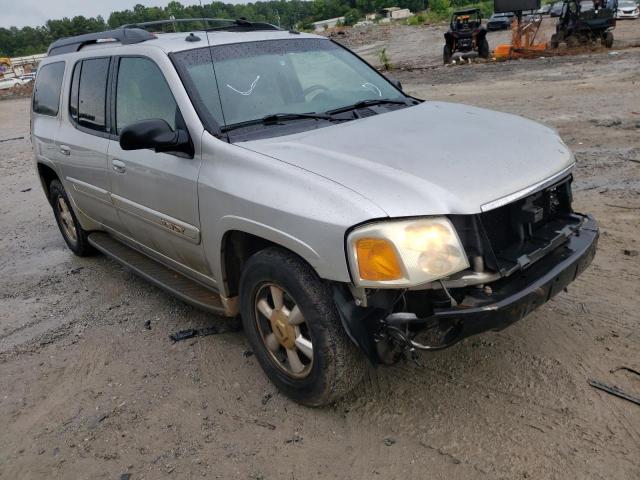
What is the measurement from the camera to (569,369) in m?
3.11

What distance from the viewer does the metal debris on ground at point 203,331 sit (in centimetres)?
394

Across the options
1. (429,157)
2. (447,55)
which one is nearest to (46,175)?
(429,157)

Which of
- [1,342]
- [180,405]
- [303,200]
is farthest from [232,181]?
[1,342]

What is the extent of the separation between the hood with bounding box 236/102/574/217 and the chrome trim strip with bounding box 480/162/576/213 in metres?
0.02

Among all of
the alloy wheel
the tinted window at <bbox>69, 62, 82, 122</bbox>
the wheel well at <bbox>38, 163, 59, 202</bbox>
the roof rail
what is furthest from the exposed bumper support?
the wheel well at <bbox>38, 163, 59, 202</bbox>

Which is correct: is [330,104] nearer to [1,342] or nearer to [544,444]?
[544,444]

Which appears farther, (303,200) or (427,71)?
(427,71)

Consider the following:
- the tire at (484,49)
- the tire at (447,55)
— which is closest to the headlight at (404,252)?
the tire at (447,55)

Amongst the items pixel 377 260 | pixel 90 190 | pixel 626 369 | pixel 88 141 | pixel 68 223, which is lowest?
pixel 626 369

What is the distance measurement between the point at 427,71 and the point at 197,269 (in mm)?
17503

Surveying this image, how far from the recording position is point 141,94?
377cm

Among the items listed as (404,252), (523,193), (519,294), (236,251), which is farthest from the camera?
(236,251)

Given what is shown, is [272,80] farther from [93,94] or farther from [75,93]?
[75,93]

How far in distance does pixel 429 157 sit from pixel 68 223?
4224 millimetres
